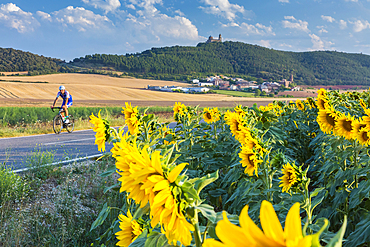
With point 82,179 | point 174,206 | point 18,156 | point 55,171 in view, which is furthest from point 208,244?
point 18,156

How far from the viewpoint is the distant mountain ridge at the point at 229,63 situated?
220ft

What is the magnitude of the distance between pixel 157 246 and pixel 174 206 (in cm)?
27

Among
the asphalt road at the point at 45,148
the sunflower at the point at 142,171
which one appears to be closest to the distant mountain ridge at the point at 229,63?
the asphalt road at the point at 45,148

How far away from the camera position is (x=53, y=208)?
10.5 ft

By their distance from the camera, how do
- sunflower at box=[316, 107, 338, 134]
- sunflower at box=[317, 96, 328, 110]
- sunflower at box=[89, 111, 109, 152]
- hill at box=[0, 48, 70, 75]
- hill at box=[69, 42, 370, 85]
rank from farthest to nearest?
1. hill at box=[69, 42, 370, 85]
2. hill at box=[0, 48, 70, 75]
3. sunflower at box=[317, 96, 328, 110]
4. sunflower at box=[316, 107, 338, 134]
5. sunflower at box=[89, 111, 109, 152]

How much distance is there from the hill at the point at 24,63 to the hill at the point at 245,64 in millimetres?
12546

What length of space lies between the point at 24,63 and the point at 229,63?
207 ft

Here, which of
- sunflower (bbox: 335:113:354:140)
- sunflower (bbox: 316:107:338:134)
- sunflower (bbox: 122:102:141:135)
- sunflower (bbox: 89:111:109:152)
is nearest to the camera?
sunflower (bbox: 89:111:109:152)

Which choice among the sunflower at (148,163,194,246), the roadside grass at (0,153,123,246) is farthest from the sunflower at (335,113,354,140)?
the roadside grass at (0,153,123,246)

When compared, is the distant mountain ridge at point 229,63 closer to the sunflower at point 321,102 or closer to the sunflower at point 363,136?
the sunflower at point 321,102

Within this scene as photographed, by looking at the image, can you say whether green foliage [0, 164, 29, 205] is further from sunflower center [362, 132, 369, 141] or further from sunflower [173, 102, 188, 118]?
sunflower center [362, 132, 369, 141]

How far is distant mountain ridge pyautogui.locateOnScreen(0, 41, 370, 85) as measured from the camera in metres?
66.9

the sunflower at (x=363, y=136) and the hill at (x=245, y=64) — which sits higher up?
the hill at (x=245, y=64)

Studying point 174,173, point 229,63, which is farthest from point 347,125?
point 229,63
